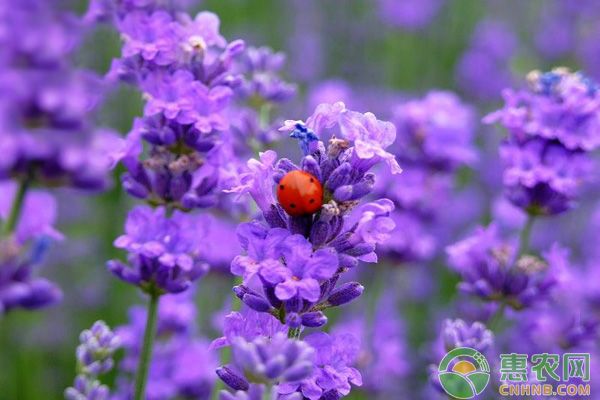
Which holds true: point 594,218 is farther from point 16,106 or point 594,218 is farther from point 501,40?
point 16,106

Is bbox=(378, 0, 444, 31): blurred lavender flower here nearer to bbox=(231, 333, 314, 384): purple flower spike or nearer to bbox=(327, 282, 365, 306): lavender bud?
bbox=(327, 282, 365, 306): lavender bud

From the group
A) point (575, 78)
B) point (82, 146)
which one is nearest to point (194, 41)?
point (82, 146)

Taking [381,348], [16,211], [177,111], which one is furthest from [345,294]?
[381,348]

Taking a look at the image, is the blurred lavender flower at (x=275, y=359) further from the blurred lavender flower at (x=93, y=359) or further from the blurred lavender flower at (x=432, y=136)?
the blurred lavender flower at (x=432, y=136)

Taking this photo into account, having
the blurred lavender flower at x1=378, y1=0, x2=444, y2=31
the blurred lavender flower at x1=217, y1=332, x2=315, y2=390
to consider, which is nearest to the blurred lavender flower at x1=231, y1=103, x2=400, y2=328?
the blurred lavender flower at x1=217, y1=332, x2=315, y2=390

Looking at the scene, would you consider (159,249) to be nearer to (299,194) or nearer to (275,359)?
(299,194)

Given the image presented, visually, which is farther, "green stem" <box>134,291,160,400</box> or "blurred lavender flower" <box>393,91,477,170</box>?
"blurred lavender flower" <box>393,91,477,170</box>
